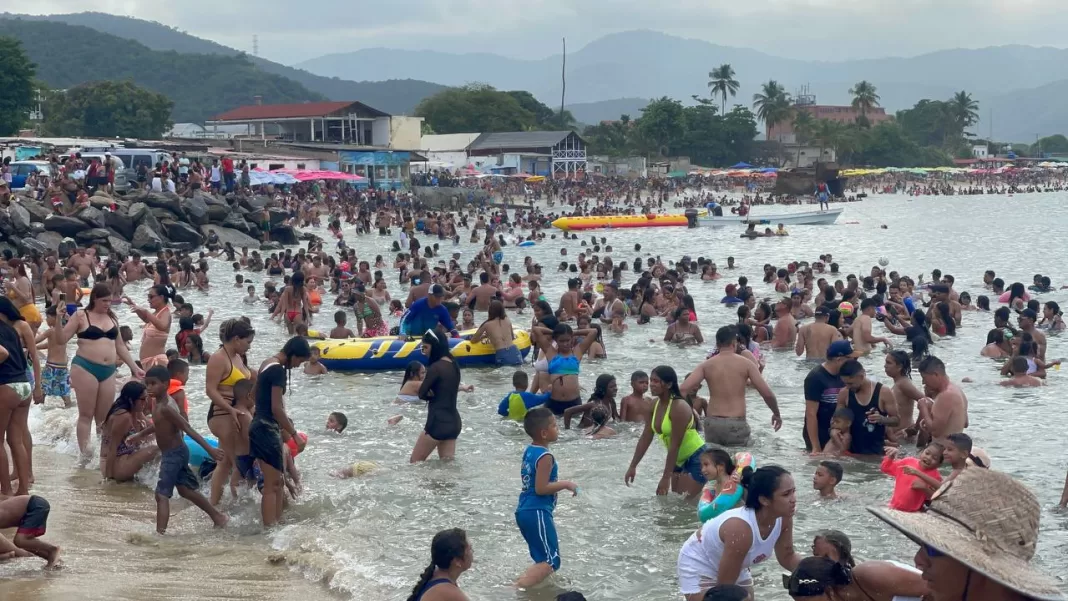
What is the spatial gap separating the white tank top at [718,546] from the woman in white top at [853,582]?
0.70 metres

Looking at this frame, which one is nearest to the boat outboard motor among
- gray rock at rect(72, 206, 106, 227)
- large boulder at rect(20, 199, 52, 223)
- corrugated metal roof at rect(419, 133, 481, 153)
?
gray rock at rect(72, 206, 106, 227)

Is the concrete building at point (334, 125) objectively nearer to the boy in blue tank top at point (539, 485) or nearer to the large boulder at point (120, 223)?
the large boulder at point (120, 223)

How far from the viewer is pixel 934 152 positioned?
391 ft

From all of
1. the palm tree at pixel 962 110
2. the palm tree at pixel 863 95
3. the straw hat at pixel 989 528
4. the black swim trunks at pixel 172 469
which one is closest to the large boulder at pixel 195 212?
the black swim trunks at pixel 172 469

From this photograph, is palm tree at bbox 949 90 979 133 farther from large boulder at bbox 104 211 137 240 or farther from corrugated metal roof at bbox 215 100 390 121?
large boulder at bbox 104 211 137 240

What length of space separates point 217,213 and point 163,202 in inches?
84.5

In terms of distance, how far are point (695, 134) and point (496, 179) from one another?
31.6 m

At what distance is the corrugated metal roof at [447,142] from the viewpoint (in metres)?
85.7

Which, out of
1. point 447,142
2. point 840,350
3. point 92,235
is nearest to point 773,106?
point 447,142

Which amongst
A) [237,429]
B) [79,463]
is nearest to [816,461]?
[237,429]

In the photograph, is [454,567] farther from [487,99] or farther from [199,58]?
[199,58]

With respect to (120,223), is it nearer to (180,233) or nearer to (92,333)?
(180,233)

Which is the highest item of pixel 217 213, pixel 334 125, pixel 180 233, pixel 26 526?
pixel 334 125

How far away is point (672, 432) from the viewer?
302 inches
